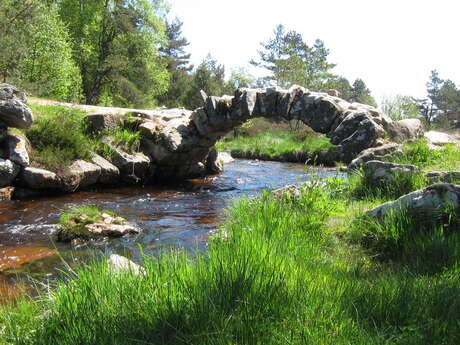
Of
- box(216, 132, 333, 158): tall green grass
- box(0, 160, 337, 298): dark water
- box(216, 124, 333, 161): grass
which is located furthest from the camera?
box(216, 132, 333, 158): tall green grass

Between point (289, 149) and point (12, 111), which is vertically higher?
point (12, 111)

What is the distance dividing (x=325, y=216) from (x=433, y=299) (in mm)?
2847

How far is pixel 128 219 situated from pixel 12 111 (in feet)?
14.6

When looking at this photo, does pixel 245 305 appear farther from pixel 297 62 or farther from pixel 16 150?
pixel 297 62

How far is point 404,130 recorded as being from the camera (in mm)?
12883

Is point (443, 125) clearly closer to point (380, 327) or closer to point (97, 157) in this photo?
point (97, 157)

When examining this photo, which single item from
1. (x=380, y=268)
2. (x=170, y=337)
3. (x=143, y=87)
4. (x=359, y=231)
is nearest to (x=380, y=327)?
(x=170, y=337)

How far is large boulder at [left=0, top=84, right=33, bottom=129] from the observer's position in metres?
10.0

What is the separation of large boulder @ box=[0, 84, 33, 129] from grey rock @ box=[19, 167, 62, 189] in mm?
1306

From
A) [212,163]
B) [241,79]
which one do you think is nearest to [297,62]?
[241,79]

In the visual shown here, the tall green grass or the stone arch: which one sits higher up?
the stone arch

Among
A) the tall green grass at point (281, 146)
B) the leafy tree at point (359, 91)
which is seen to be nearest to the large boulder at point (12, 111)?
the tall green grass at point (281, 146)

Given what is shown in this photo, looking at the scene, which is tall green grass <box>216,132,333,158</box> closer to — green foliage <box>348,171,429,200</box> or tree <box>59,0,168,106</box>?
tree <box>59,0,168,106</box>

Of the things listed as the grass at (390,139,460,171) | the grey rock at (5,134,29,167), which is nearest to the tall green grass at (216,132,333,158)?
the grass at (390,139,460,171)
